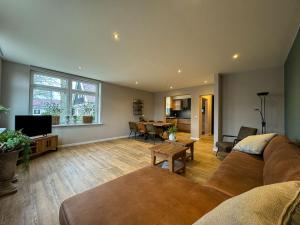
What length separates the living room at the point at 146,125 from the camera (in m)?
1.05

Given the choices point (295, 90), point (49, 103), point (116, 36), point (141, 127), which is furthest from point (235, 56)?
point (49, 103)

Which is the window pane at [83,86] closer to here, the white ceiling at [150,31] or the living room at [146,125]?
the living room at [146,125]

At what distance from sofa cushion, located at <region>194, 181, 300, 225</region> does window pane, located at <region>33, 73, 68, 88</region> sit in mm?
5407

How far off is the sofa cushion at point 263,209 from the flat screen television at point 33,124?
4565 millimetres

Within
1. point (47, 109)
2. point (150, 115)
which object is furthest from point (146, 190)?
point (150, 115)

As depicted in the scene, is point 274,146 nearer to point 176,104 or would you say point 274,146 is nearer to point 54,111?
point 54,111

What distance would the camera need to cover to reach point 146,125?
222 inches

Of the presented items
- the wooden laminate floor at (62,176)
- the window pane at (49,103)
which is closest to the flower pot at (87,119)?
the window pane at (49,103)

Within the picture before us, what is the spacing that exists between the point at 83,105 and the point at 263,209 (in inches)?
227

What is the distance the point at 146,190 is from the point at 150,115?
22.5 feet

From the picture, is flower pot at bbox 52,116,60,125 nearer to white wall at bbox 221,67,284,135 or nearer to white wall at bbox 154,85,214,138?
white wall at bbox 154,85,214,138

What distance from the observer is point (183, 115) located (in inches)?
373

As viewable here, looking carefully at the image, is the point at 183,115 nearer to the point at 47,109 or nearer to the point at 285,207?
the point at 47,109

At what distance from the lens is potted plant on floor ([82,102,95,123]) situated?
17.2 ft
